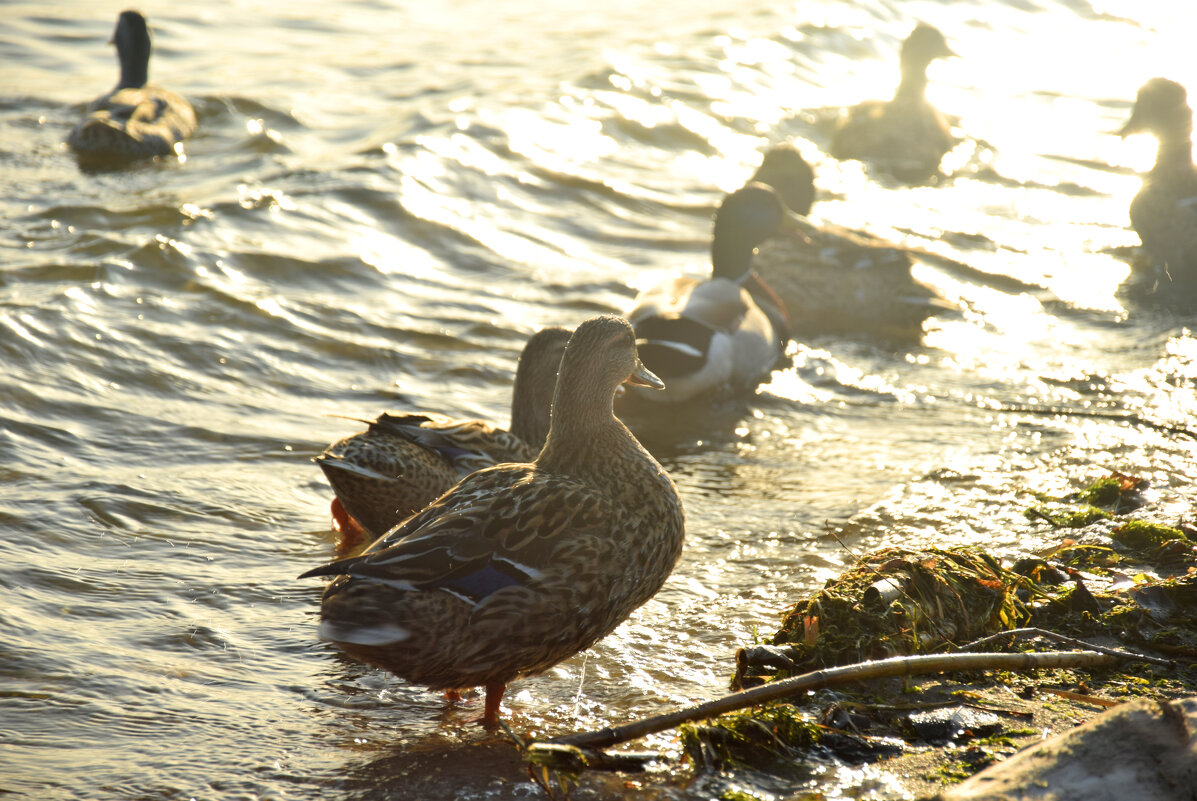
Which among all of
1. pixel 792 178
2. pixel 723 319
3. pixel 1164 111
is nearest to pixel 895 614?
pixel 723 319

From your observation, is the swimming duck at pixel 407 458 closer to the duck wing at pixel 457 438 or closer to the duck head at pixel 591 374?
the duck wing at pixel 457 438

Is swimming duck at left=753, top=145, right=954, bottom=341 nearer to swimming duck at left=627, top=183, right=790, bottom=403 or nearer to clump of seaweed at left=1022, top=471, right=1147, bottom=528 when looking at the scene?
swimming duck at left=627, top=183, right=790, bottom=403

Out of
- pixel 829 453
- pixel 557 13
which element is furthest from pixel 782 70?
pixel 829 453

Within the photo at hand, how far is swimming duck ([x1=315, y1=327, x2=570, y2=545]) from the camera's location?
561cm

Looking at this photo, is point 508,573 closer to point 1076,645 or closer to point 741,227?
point 1076,645

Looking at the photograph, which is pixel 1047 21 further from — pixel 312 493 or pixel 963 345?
pixel 312 493

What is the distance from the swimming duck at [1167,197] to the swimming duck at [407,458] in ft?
20.2

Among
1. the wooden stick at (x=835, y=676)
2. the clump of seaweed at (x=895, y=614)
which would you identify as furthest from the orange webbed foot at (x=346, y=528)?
the wooden stick at (x=835, y=676)

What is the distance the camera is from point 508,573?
405 centimetres

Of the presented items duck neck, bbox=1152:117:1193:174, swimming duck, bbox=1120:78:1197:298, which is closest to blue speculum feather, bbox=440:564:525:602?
swimming duck, bbox=1120:78:1197:298

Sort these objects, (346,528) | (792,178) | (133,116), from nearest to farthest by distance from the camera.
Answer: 1. (346,528)
2. (792,178)
3. (133,116)

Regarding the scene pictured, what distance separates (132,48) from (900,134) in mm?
8797

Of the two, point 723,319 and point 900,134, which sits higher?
point 900,134

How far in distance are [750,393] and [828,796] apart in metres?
5.31
